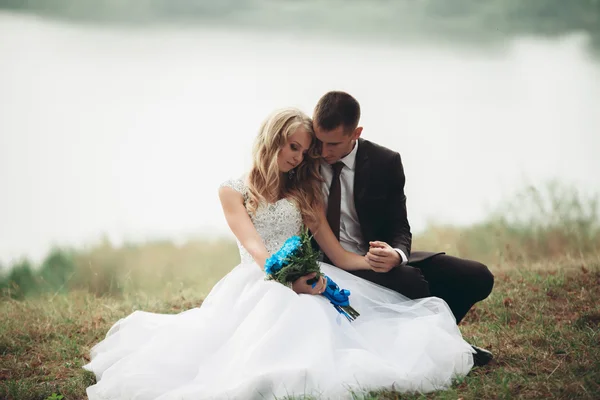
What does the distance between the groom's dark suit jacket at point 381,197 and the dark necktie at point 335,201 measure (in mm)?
135

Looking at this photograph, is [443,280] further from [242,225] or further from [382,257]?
[242,225]

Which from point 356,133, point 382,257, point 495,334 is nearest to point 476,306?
point 495,334

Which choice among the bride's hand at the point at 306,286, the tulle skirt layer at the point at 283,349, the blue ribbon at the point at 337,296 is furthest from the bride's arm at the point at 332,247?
the bride's hand at the point at 306,286

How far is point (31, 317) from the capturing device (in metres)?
6.23

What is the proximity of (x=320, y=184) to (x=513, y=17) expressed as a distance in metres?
8.74

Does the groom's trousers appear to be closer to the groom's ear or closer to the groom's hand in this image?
the groom's hand

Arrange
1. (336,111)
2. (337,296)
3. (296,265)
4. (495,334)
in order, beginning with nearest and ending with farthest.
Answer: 1. (296,265)
2. (337,296)
3. (336,111)
4. (495,334)

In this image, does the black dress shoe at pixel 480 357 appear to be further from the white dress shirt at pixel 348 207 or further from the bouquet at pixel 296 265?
the white dress shirt at pixel 348 207

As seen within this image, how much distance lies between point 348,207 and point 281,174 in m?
0.62

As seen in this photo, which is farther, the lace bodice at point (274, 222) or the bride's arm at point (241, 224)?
the lace bodice at point (274, 222)

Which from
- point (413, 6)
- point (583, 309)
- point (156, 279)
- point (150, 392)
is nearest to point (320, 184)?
point (150, 392)

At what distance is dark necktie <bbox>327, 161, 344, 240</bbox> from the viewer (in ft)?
15.7

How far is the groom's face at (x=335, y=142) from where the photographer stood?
447cm

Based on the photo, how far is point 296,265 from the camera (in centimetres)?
399
